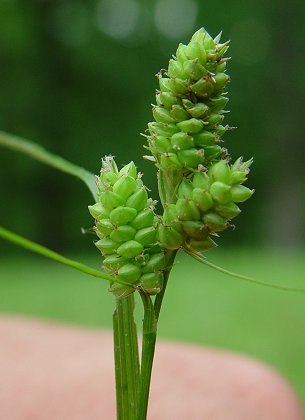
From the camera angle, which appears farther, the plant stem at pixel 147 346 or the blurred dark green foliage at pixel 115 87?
the blurred dark green foliage at pixel 115 87

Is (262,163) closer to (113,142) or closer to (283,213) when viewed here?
(283,213)

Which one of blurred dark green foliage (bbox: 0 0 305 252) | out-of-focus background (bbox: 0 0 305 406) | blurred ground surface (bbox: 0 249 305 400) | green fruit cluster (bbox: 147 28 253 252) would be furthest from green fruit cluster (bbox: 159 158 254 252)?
blurred dark green foliage (bbox: 0 0 305 252)

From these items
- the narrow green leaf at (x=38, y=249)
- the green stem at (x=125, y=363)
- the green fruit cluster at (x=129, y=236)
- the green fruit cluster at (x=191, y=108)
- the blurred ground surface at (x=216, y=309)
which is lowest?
the green stem at (x=125, y=363)

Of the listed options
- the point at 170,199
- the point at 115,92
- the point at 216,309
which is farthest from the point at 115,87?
the point at 170,199

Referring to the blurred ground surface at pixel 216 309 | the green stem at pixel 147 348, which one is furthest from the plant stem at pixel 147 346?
the blurred ground surface at pixel 216 309

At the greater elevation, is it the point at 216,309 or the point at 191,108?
the point at 216,309

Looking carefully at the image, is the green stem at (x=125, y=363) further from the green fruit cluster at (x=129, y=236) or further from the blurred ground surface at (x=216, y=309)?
the blurred ground surface at (x=216, y=309)

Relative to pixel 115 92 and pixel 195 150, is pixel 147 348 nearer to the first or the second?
pixel 195 150

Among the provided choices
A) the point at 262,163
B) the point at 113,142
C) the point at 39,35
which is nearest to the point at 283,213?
the point at 262,163

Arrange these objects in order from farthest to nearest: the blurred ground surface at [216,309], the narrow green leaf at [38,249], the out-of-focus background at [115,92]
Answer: the out-of-focus background at [115,92]
the blurred ground surface at [216,309]
the narrow green leaf at [38,249]
